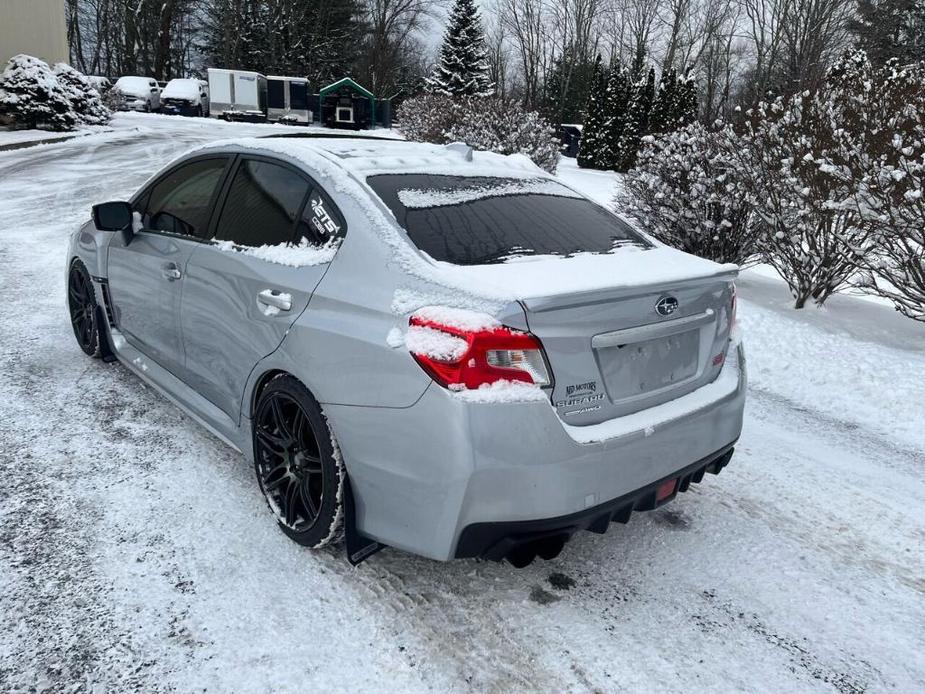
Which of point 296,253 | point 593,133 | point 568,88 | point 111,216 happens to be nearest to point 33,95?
point 593,133

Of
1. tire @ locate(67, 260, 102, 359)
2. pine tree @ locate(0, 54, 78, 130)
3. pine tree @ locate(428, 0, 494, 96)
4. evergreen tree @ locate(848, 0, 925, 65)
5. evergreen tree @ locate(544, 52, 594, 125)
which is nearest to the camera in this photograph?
tire @ locate(67, 260, 102, 359)

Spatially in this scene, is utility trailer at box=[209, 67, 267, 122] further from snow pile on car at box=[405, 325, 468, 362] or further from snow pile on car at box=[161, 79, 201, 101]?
snow pile on car at box=[405, 325, 468, 362]

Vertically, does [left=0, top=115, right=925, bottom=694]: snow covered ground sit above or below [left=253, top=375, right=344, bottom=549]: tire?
below

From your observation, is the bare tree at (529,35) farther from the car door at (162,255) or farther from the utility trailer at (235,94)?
the car door at (162,255)

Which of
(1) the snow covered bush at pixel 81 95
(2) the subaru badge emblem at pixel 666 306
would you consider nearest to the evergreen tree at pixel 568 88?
(1) the snow covered bush at pixel 81 95

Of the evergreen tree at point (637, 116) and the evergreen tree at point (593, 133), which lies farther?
the evergreen tree at point (593, 133)

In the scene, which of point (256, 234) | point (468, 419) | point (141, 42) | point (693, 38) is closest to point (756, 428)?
point (468, 419)

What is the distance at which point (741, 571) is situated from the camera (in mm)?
2789

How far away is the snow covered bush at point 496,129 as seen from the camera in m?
17.2

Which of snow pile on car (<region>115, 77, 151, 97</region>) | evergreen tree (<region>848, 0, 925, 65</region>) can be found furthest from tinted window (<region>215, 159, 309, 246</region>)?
snow pile on car (<region>115, 77, 151, 97</region>)

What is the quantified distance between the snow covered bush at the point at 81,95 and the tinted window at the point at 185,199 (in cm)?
2304

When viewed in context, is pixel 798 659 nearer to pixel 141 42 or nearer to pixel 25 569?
pixel 25 569

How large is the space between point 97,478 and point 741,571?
9.32ft

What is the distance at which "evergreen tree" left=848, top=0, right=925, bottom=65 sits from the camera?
31.4 metres
